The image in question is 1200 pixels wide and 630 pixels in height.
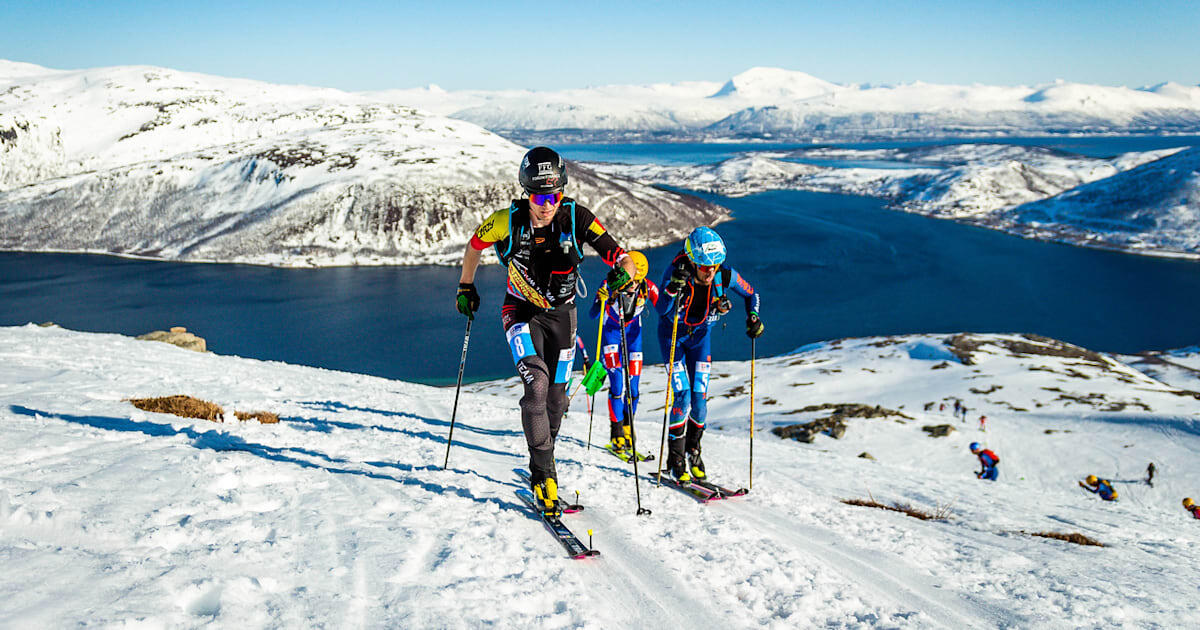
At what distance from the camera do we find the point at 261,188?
130 m

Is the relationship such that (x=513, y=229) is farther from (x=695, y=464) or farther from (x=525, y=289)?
(x=695, y=464)

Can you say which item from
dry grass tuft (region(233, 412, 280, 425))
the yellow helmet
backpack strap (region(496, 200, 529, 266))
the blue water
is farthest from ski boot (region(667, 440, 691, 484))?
the blue water

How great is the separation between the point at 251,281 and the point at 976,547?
110222 millimetres

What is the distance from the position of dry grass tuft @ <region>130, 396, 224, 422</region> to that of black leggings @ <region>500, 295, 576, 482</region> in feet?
22.7

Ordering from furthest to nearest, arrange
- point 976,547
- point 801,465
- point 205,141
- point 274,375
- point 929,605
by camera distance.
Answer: point 205,141, point 274,375, point 801,465, point 976,547, point 929,605

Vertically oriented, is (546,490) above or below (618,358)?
below

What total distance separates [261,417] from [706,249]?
8785 mm

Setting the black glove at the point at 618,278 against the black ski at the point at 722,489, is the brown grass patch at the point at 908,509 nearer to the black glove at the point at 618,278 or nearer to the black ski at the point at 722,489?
the black ski at the point at 722,489

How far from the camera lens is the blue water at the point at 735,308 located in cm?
6875

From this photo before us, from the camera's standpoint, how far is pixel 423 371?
2354 inches

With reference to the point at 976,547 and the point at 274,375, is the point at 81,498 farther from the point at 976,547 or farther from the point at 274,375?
the point at 274,375

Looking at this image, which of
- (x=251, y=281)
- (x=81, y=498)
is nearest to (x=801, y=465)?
(x=81, y=498)

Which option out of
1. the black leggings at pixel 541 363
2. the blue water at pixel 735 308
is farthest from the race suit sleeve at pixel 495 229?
the blue water at pixel 735 308

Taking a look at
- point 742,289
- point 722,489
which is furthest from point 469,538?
point 742,289
